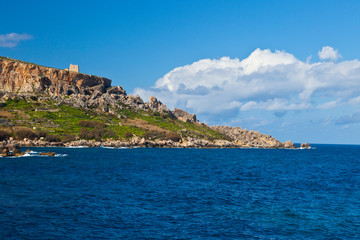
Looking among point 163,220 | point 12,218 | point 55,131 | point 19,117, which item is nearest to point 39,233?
point 12,218

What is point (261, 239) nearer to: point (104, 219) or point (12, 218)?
point (104, 219)

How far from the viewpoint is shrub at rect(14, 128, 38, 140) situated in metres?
140

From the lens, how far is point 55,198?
41.2 metres

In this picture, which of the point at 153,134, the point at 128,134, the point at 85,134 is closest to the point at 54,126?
the point at 85,134

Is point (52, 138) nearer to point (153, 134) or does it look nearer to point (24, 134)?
point (24, 134)

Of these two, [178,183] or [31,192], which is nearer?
[31,192]

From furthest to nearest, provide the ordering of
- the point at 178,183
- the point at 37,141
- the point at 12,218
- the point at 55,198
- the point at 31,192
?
the point at 37,141
the point at 178,183
the point at 31,192
the point at 55,198
the point at 12,218

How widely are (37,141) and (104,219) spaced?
4762 inches

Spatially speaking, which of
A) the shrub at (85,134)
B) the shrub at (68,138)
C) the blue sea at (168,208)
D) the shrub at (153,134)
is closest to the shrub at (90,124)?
the shrub at (85,134)

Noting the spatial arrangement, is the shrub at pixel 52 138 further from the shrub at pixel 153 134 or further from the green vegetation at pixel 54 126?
the shrub at pixel 153 134

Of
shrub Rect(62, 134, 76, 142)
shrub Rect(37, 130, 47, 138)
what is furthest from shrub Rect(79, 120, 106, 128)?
shrub Rect(37, 130, 47, 138)

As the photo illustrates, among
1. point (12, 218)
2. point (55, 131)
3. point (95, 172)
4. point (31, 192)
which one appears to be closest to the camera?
point (12, 218)

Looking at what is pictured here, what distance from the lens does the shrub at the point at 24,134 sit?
14049 centimetres

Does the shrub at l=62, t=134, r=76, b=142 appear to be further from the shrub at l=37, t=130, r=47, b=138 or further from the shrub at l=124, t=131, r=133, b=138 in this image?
the shrub at l=124, t=131, r=133, b=138
